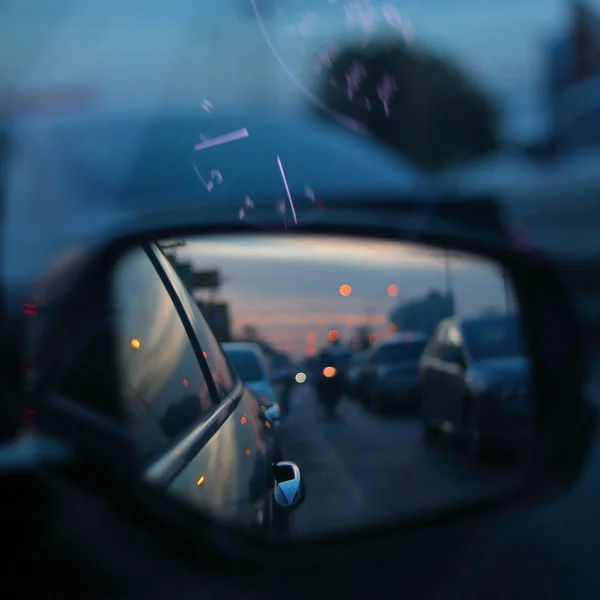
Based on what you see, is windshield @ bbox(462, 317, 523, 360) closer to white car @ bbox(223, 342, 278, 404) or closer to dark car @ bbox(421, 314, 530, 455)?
dark car @ bbox(421, 314, 530, 455)

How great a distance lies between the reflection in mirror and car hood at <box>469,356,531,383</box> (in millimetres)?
35

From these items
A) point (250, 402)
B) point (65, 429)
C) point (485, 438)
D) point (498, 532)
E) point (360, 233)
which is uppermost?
point (360, 233)

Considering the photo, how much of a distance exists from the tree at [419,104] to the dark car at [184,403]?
80.1ft

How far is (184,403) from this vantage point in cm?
219

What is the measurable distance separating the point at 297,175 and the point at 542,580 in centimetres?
613

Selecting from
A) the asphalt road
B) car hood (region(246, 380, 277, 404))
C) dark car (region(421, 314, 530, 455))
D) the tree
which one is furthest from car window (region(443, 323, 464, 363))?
the tree

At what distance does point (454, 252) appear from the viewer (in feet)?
8.30

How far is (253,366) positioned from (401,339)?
1.27 feet

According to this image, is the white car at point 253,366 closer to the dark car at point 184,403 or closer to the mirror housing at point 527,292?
the dark car at point 184,403

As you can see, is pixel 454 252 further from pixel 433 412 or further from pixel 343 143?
pixel 343 143

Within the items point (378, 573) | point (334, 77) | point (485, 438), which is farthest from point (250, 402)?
point (334, 77)

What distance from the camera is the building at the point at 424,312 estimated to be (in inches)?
87.2

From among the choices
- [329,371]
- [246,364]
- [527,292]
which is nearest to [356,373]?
[329,371]

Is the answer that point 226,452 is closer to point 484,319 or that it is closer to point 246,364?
point 246,364
